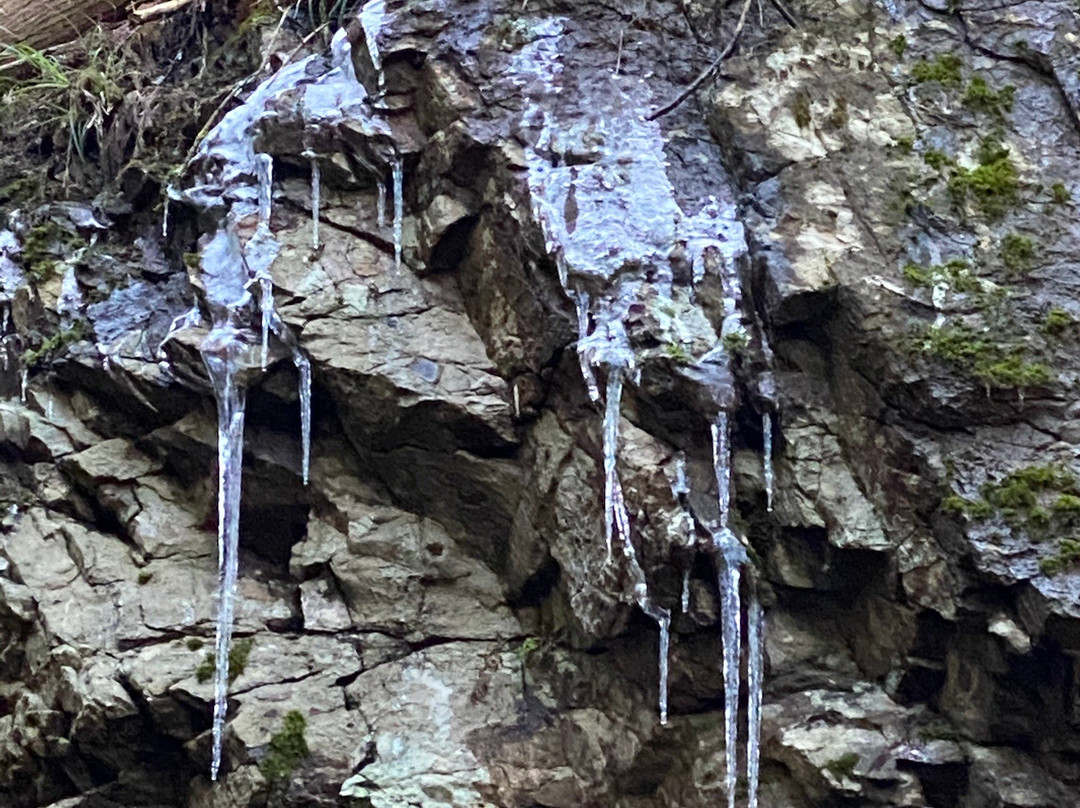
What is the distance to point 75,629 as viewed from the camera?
4.64 m

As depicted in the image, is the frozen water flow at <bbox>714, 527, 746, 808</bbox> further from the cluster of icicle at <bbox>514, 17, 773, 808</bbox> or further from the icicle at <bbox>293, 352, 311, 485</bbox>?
the icicle at <bbox>293, 352, 311, 485</bbox>

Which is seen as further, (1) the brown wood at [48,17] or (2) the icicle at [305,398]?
(1) the brown wood at [48,17]

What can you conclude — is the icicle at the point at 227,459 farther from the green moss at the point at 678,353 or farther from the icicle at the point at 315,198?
the green moss at the point at 678,353

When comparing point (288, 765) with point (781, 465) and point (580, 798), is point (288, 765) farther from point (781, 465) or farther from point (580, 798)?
point (781, 465)

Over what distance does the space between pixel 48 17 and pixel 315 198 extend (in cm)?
262

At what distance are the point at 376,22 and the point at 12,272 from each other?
80.7 inches

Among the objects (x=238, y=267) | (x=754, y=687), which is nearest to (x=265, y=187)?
(x=238, y=267)

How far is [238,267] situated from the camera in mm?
4879

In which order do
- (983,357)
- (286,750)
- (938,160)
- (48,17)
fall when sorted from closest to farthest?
(983,357)
(286,750)
(938,160)
(48,17)

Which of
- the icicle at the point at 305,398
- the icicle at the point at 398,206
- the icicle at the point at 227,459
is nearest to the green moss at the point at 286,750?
the icicle at the point at 227,459

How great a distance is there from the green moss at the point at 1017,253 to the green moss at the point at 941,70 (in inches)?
30.4

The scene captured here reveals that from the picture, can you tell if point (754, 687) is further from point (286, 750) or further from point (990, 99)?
point (990, 99)

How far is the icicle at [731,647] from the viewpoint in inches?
156

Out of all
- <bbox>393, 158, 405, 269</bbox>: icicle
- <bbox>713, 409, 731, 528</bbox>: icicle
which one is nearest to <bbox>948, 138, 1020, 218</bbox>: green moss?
<bbox>713, 409, 731, 528</bbox>: icicle
